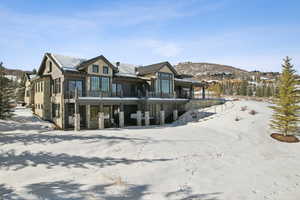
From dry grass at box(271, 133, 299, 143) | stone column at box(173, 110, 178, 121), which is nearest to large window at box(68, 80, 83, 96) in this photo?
stone column at box(173, 110, 178, 121)

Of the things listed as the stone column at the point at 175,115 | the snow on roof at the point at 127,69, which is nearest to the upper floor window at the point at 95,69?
the snow on roof at the point at 127,69

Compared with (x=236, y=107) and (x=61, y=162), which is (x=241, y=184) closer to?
(x=61, y=162)

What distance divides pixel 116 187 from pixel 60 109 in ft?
57.2

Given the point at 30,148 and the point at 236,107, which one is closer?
the point at 30,148

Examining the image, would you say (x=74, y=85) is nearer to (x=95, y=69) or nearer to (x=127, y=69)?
(x=95, y=69)

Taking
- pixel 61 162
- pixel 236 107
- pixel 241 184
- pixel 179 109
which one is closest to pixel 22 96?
pixel 179 109

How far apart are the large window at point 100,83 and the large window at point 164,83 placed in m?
7.65

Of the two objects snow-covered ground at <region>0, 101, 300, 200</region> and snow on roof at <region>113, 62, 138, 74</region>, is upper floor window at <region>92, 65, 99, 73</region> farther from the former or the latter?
snow-covered ground at <region>0, 101, 300, 200</region>

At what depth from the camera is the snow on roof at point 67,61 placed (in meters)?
22.9

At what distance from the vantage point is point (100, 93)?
2273 centimetres

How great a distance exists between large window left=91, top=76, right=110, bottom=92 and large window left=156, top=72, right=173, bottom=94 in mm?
7647

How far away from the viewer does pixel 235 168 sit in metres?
11.5

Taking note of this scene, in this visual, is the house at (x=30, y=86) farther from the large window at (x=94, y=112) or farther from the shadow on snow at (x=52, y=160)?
the shadow on snow at (x=52, y=160)

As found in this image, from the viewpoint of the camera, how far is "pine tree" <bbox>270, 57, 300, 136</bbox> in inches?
870
